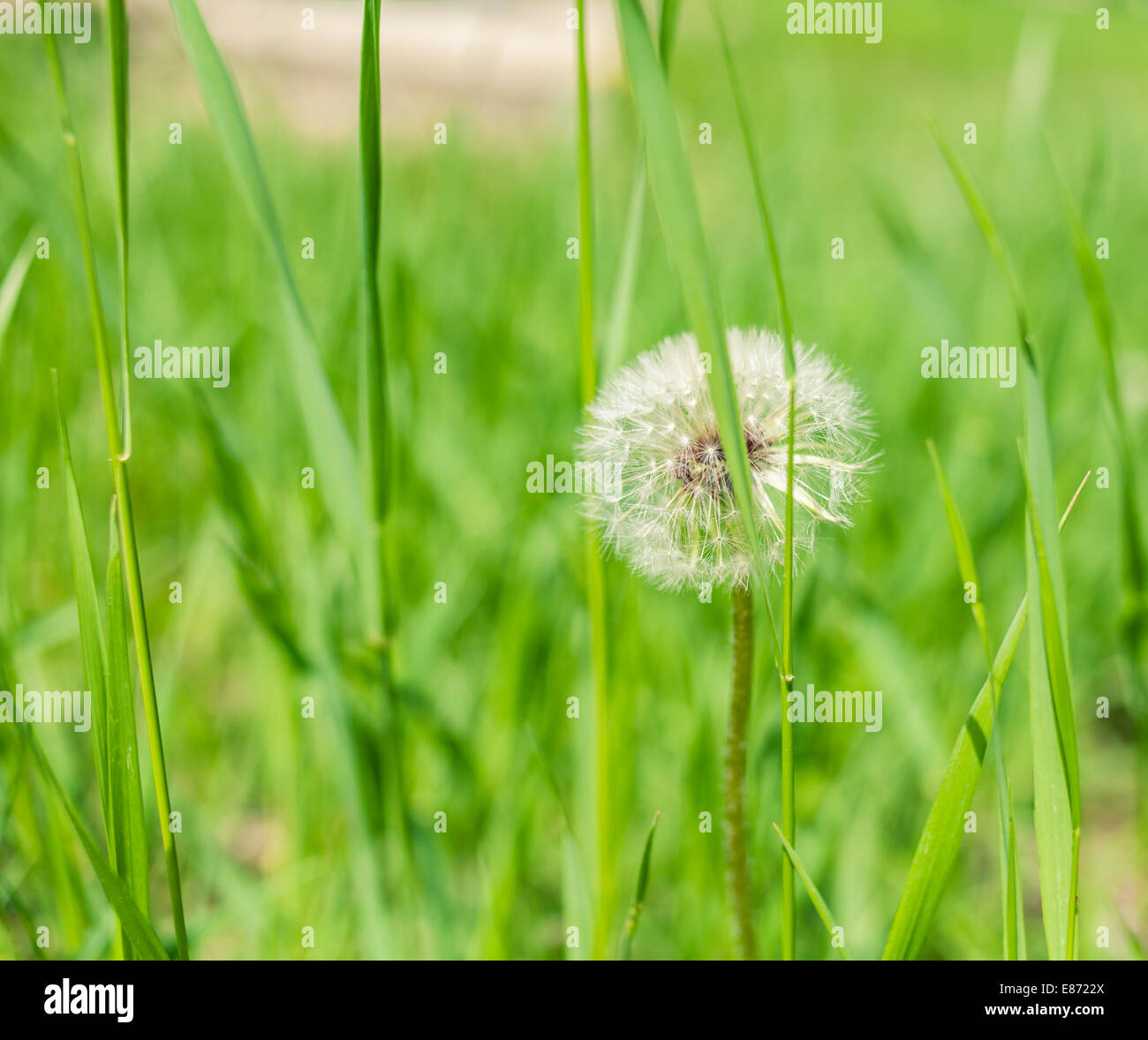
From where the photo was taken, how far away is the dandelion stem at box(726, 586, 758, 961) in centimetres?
63

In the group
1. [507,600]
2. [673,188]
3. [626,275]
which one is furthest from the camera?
[507,600]

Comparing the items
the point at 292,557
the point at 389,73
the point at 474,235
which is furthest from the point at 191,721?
the point at 389,73

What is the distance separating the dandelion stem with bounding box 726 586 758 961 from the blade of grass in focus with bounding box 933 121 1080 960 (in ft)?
0.59

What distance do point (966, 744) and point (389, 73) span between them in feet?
17.4

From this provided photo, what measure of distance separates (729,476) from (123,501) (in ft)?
1.37

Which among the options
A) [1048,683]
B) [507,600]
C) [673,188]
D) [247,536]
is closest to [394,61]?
[507,600]

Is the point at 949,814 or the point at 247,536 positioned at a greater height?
the point at 247,536

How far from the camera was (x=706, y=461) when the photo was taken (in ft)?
2.20

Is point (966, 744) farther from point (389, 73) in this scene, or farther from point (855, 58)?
point (855, 58)

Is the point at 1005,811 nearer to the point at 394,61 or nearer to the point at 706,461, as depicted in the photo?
the point at 706,461

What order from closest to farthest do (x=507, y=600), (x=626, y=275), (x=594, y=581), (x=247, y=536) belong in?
(x=594, y=581) → (x=626, y=275) → (x=247, y=536) → (x=507, y=600)

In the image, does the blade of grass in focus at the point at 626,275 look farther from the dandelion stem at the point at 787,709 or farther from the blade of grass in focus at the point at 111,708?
the blade of grass in focus at the point at 111,708

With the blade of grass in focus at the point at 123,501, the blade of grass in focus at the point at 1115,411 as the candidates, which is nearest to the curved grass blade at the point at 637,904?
the blade of grass in focus at the point at 123,501

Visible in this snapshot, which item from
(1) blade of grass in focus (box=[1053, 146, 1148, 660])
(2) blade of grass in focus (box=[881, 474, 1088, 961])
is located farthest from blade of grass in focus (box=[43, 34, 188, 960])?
(1) blade of grass in focus (box=[1053, 146, 1148, 660])
